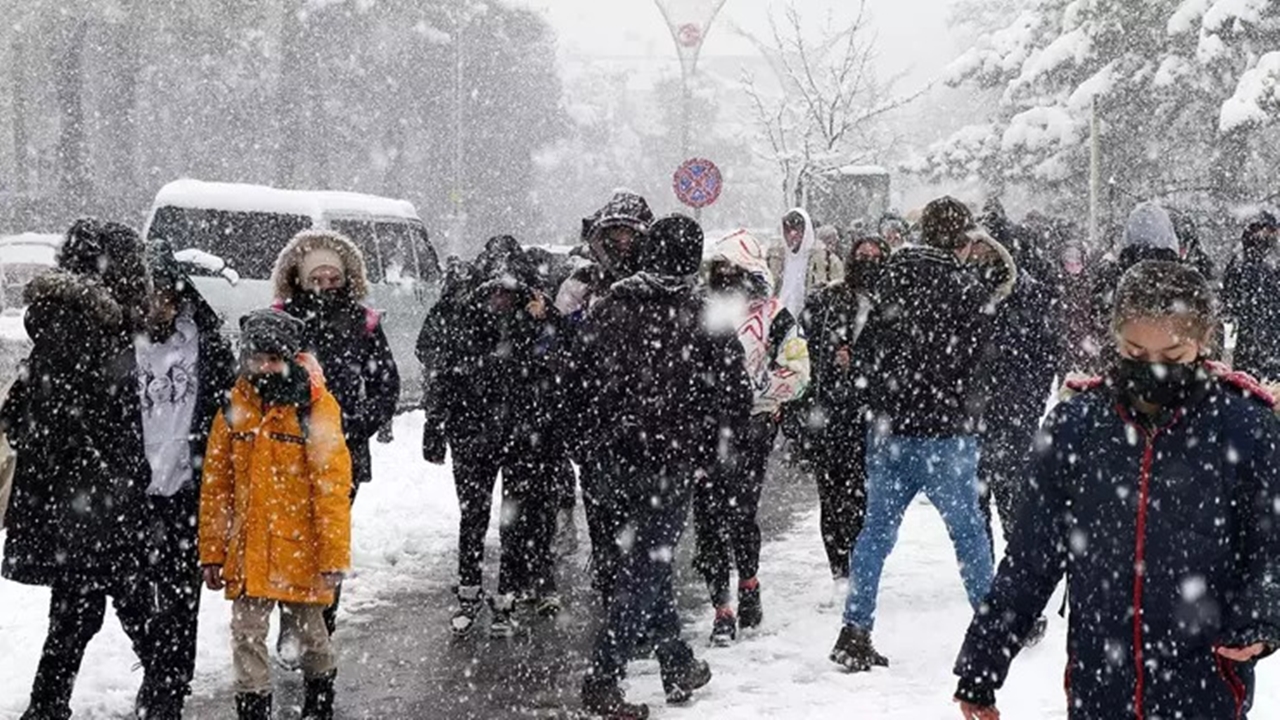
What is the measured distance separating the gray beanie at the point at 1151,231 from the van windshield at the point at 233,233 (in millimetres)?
9457

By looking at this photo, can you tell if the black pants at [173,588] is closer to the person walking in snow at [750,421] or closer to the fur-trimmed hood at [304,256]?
the fur-trimmed hood at [304,256]

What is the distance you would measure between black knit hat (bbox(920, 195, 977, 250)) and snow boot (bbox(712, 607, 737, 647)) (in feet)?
6.15

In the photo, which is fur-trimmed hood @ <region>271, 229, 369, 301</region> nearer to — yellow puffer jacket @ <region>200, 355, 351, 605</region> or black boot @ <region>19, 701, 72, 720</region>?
yellow puffer jacket @ <region>200, 355, 351, 605</region>

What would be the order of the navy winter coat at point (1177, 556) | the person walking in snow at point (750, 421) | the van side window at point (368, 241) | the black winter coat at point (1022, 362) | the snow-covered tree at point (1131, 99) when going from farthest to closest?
1. the snow-covered tree at point (1131, 99)
2. the van side window at point (368, 241)
3. the black winter coat at point (1022, 362)
4. the person walking in snow at point (750, 421)
5. the navy winter coat at point (1177, 556)

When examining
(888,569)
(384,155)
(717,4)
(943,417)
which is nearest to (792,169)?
(717,4)

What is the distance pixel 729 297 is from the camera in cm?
635

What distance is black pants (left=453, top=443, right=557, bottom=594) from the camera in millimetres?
6680

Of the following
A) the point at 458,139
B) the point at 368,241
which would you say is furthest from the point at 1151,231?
the point at 458,139

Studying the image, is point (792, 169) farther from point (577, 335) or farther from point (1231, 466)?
point (1231, 466)

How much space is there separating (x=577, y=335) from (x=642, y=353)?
0.94 ft

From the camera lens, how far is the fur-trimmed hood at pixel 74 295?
184 inches

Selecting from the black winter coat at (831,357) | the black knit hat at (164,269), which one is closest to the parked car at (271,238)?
the black winter coat at (831,357)

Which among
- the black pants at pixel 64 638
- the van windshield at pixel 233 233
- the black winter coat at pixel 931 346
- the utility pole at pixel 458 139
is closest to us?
the black pants at pixel 64 638

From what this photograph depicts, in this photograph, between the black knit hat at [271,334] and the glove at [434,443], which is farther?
the glove at [434,443]
